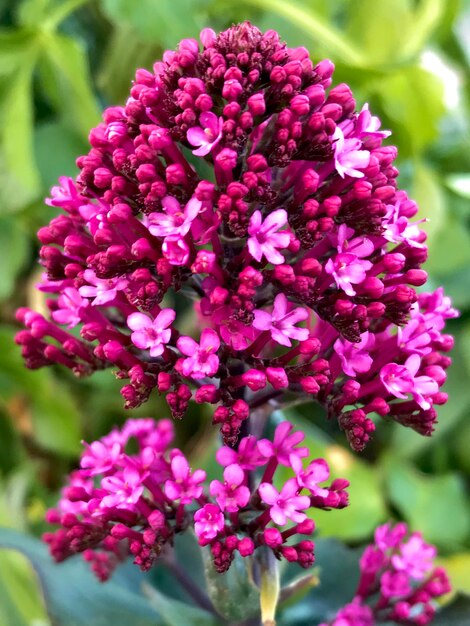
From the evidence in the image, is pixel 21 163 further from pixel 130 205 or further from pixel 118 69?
pixel 130 205

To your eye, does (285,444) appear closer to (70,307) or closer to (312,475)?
(312,475)

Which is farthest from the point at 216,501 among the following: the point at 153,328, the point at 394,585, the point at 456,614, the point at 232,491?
the point at 456,614

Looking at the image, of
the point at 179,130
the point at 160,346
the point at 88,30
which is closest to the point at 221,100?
the point at 179,130

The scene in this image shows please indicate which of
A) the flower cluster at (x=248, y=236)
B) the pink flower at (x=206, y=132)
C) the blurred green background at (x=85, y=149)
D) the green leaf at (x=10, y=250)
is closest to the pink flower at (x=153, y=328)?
the flower cluster at (x=248, y=236)

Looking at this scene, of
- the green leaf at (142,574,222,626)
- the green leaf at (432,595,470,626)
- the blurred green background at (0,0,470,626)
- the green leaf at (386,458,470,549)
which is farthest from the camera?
the green leaf at (386,458,470,549)

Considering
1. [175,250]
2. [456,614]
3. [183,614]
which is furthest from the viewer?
[456,614]

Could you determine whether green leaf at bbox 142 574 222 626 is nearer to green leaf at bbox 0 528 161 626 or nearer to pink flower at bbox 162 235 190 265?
green leaf at bbox 0 528 161 626

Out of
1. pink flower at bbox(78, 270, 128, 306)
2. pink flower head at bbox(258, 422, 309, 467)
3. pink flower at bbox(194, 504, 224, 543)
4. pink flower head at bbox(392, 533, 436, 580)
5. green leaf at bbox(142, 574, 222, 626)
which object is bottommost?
green leaf at bbox(142, 574, 222, 626)

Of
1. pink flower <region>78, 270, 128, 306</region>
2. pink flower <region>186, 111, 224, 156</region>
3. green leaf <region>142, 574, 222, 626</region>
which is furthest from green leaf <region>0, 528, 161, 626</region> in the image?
pink flower <region>186, 111, 224, 156</region>
